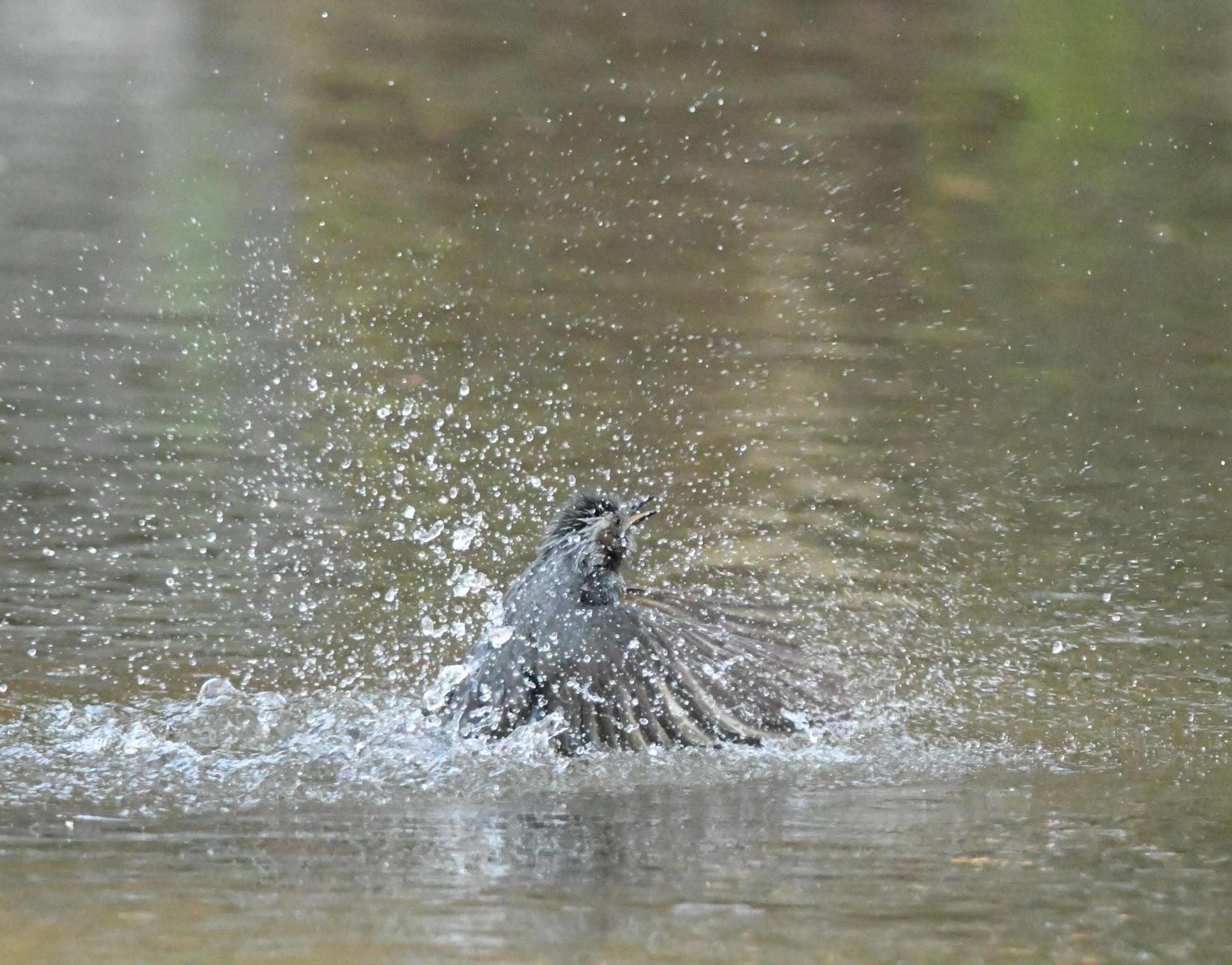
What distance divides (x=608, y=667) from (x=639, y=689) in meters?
0.11

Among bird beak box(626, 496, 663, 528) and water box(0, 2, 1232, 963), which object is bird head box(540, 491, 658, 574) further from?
water box(0, 2, 1232, 963)

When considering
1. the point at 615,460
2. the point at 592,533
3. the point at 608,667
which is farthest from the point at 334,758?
the point at 615,460

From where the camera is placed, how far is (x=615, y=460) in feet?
26.2

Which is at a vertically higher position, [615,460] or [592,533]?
[615,460]

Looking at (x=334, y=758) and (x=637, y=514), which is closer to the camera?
(x=334, y=758)

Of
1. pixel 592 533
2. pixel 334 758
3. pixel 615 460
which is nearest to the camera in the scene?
pixel 334 758

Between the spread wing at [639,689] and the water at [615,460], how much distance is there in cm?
12

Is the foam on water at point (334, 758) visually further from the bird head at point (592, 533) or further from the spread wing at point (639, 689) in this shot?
the bird head at point (592, 533)

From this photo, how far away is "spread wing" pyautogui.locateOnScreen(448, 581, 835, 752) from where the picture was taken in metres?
5.41

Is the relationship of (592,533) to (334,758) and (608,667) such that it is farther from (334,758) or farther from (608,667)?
(334,758)

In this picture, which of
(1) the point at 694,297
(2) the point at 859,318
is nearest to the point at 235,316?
(1) the point at 694,297

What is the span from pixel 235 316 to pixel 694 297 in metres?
2.42

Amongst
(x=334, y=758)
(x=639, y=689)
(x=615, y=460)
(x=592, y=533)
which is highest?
(x=615, y=460)

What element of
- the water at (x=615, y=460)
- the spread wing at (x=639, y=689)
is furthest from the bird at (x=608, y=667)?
the water at (x=615, y=460)
